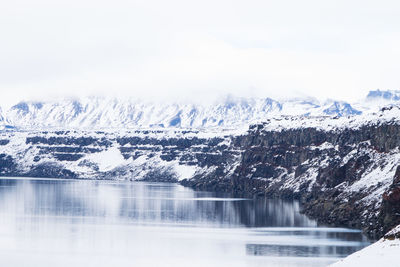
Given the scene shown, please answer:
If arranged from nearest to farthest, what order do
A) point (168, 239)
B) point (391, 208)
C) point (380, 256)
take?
point (380, 256) → point (391, 208) → point (168, 239)

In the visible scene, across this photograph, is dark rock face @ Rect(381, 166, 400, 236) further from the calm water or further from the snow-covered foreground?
the snow-covered foreground

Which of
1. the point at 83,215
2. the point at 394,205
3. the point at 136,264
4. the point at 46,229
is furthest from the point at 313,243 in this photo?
the point at 83,215

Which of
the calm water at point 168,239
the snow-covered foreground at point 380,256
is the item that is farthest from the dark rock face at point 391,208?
the snow-covered foreground at point 380,256

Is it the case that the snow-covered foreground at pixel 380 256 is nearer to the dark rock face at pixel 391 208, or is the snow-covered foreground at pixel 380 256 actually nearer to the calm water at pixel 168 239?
the calm water at pixel 168 239

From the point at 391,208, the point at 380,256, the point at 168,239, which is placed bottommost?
the point at 168,239

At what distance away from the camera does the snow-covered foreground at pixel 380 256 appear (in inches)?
2901

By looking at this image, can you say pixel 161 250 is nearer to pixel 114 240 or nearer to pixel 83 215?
pixel 114 240

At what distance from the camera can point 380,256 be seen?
76.2 m

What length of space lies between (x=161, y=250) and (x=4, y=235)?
3193 centimetres

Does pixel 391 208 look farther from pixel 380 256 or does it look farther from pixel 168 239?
pixel 380 256

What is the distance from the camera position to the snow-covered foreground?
73694 millimetres

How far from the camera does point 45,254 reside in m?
117

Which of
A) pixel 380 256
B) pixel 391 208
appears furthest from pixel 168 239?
pixel 380 256

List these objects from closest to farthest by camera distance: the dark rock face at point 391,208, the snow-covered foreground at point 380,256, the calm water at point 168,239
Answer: the snow-covered foreground at point 380,256, the calm water at point 168,239, the dark rock face at point 391,208
